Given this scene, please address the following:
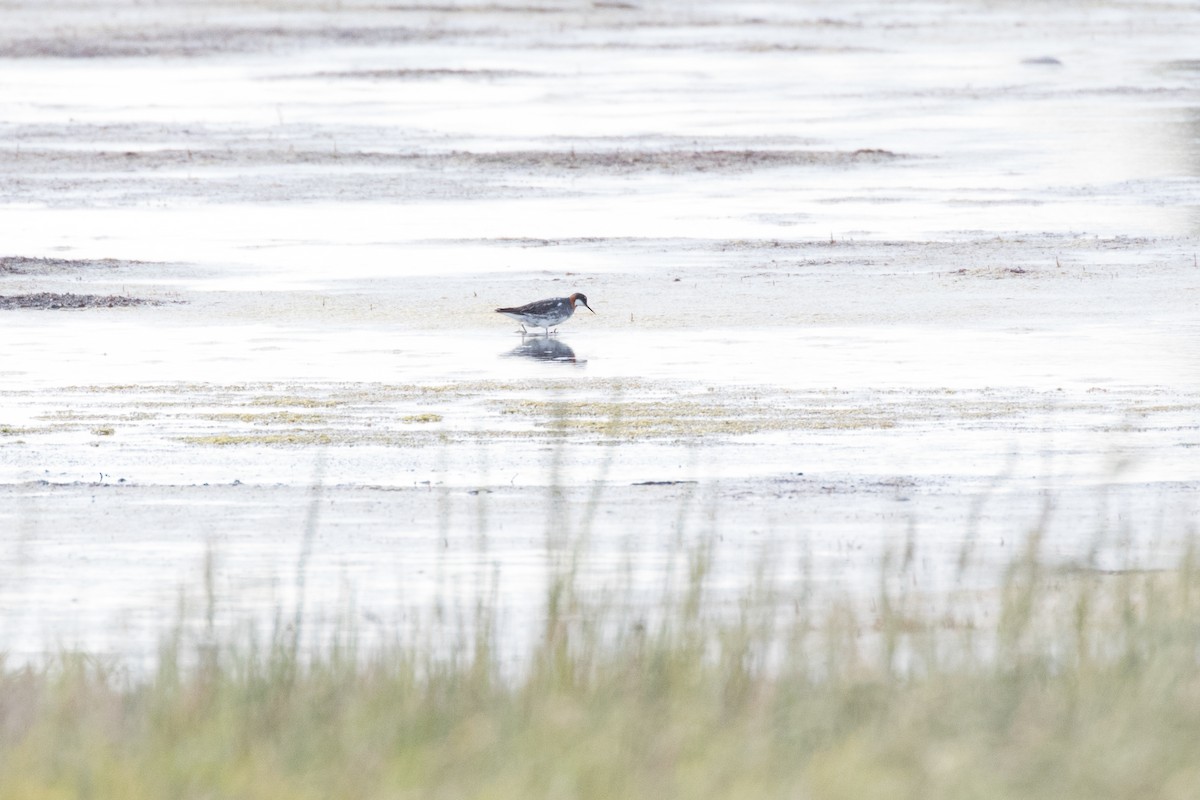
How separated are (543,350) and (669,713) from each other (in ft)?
31.7

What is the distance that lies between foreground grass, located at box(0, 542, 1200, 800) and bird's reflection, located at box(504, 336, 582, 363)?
8.16 meters

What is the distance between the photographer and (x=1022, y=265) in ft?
68.0

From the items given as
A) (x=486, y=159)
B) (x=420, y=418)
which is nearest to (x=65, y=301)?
(x=420, y=418)

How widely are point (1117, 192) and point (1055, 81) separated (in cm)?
1805

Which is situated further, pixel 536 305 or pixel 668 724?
pixel 536 305

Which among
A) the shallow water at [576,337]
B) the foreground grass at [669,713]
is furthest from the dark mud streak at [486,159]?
the foreground grass at [669,713]

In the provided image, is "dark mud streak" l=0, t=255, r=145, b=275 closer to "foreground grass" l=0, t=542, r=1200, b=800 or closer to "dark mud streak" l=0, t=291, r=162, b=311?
"dark mud streak" l=0, t=291, r=162, b=311

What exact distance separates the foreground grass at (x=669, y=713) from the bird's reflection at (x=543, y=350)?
Answer: 8.16m

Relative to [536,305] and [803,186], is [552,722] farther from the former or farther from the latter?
[803,186]

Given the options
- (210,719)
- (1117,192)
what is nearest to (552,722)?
(210,719)

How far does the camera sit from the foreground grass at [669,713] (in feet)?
20.5

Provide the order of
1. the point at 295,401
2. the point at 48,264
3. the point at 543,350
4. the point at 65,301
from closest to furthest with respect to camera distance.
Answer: the point at 295,401 → the point at 543,350 → the point at 65,301 → the point at 48,264

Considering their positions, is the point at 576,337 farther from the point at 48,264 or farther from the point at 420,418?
the point at 48,264

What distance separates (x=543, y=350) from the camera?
53.9 feet
